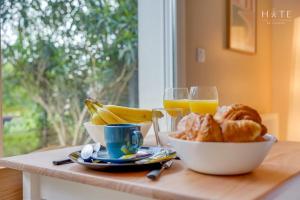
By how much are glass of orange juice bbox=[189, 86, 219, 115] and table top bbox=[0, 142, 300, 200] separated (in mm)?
261

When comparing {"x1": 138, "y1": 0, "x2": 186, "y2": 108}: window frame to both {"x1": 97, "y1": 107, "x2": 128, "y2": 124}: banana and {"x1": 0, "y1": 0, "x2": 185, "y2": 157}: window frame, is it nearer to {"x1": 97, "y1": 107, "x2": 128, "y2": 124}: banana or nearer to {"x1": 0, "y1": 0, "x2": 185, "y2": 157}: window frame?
{"x1": 0, "y1": 0, "x2": 185, "y2": 157}: window frame

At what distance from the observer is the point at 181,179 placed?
0.72 m

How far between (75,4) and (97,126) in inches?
39.9

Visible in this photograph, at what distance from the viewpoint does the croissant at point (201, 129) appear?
2.30ft

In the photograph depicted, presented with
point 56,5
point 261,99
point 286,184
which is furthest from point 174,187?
point 261,99

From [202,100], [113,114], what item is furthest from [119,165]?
[202,100]

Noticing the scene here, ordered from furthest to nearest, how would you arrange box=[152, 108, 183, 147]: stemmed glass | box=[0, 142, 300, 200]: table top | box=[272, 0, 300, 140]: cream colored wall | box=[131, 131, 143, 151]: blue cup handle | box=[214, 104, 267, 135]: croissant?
box=[272, 0, 300, 140]: cream colored wall → box=[152, 108, 183, 147]: stemmed glass → box=[131, 131, 143, 151]: blue cup handle → box=[214, 104, 267, 135]: croissant → box=[0, 142, 300, 200]: table top

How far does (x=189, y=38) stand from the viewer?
2156 mm

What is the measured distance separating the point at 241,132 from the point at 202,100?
16.3 inches

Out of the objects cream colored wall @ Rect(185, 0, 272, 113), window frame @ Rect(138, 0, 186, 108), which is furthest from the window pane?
cream colored wall @ Rect(185, 0, 272, 113)

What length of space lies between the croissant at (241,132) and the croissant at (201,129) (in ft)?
0.05

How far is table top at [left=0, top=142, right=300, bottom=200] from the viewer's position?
0.63 m

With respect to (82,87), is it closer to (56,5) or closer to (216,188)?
(56,5)

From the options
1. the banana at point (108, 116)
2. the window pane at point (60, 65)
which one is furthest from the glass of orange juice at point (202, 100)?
the window pane at point (60, 65)
